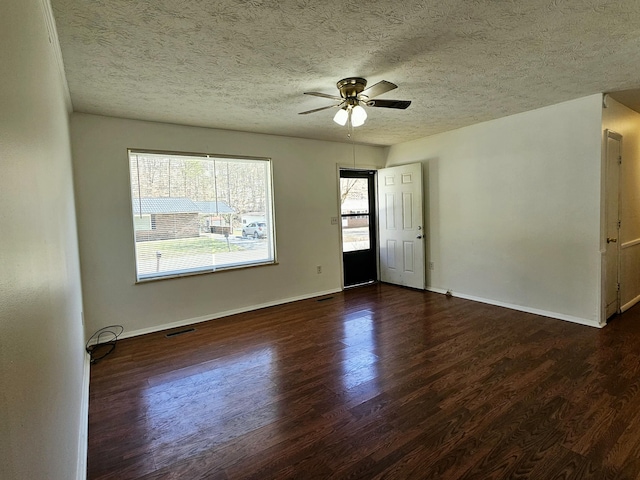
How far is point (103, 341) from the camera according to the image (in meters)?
3.67

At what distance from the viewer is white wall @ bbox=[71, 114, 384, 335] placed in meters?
3.62

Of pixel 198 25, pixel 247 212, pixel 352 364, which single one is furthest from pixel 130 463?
pixel 247 212

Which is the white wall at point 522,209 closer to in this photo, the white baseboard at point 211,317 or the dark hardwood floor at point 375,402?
the dark hardwood floor at point 375,402

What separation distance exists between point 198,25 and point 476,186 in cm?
389

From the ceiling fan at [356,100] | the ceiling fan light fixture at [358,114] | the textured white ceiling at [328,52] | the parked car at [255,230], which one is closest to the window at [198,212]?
the parked car at [255,230]

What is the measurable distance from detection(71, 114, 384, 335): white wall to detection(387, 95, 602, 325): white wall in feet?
5.10

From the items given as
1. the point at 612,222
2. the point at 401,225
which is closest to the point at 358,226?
the point at 401,225

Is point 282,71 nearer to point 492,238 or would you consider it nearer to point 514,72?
point 514,72

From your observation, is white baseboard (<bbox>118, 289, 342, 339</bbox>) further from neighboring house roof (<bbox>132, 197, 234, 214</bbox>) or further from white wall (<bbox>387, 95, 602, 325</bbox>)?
white wall (<bbox>387, 95, 602, 325</bbox>)

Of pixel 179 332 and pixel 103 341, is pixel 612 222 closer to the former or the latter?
pixel 179 332

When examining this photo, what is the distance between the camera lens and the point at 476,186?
183 inches

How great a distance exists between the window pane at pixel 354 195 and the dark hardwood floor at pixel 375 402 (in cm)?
253

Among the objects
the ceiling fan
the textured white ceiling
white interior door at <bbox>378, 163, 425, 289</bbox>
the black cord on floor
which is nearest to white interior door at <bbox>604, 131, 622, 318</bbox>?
the textured white ceiling

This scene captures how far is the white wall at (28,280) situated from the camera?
0.72 metres
